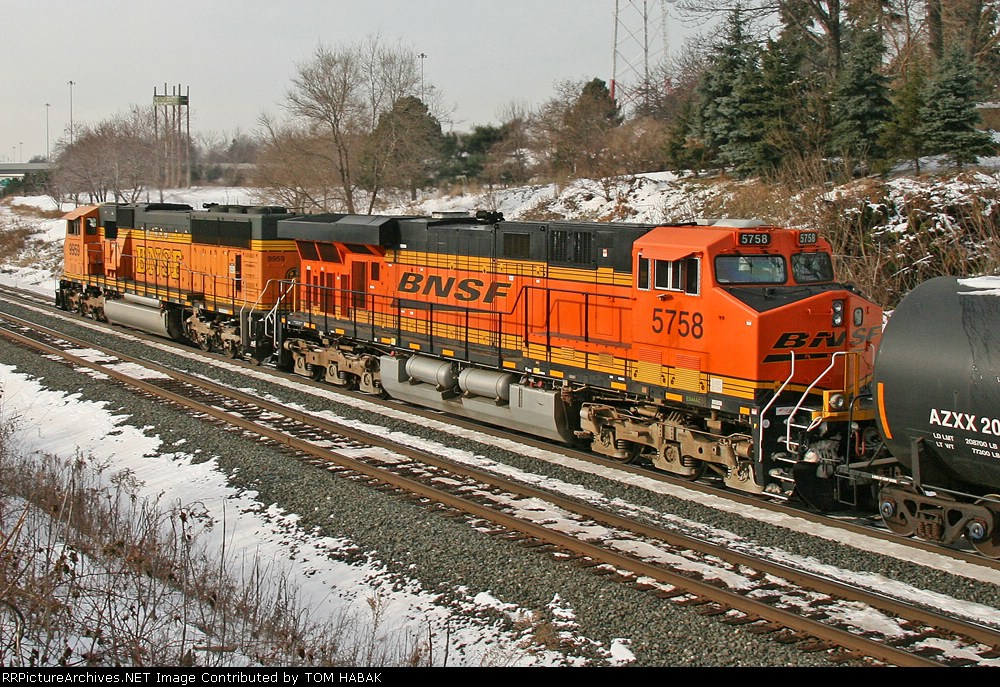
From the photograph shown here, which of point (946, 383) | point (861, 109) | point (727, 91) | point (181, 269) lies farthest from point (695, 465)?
point (727, 91)

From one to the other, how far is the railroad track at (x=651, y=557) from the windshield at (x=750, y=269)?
325 cm

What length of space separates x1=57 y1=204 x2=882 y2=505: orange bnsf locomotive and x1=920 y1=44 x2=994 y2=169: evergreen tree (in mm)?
17500

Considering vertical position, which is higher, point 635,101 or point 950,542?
point 635,101

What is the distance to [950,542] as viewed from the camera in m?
9.31

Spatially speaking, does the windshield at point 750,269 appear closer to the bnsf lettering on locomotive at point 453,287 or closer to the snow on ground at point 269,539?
the bnsf lettering on locomotive at point 453,287

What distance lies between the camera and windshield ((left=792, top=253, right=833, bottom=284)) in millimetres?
11844

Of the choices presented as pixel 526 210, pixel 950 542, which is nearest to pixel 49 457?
pixel 950 542

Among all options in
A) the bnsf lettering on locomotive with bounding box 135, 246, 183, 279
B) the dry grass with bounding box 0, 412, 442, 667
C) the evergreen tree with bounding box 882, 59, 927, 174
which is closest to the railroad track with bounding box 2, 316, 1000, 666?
the dry grass with bounding box 0, 412, 442, 667

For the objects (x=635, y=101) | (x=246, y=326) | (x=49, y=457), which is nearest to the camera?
(x=49, y=457)

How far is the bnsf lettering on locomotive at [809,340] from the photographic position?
10984mm

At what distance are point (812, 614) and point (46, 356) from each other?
19025 millimetres

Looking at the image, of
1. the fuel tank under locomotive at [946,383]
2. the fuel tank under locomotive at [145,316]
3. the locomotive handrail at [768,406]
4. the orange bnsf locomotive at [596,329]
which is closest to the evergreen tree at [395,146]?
the fuel tank under locomotive at [145,316]

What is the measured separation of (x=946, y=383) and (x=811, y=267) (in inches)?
141

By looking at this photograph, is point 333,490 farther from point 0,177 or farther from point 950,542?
point 0,177
